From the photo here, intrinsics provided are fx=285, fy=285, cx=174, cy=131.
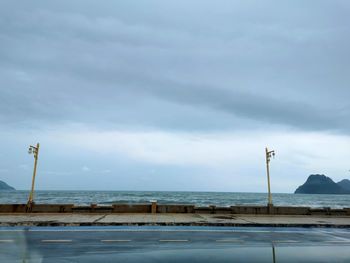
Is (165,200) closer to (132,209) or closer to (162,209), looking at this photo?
(162,209)

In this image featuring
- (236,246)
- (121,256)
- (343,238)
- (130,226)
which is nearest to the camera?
(121,256)

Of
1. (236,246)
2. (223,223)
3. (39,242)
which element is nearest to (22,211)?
(39,242)

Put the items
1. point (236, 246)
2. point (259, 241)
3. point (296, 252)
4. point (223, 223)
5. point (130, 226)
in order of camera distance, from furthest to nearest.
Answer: point (223, 223), point (130, 226), point (259, 241), point (236, 246), point (296, 252)

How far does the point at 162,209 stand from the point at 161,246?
12.7 meters

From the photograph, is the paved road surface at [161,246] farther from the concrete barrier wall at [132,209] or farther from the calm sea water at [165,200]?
the calm sea water at [165,200]

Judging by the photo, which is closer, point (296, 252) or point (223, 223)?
point (296, 252)

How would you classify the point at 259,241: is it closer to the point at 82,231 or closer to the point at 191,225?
the point at 191,225

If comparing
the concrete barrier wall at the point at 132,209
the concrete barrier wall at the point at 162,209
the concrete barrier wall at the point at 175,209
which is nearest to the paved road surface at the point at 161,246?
the concrete barrier wall at the point at 162,209

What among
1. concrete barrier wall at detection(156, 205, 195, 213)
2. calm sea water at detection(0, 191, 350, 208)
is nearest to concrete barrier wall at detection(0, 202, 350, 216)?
concrete barrier wall at detection(156, 205, 195, 213)

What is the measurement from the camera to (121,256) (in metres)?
8.50

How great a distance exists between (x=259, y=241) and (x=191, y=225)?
5.35 m

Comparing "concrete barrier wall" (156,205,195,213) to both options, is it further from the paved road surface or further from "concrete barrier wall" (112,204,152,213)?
the paved road surface

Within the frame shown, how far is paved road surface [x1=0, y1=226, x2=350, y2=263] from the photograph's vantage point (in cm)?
843

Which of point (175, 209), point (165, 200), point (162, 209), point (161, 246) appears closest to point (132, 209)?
point (162, 209)
